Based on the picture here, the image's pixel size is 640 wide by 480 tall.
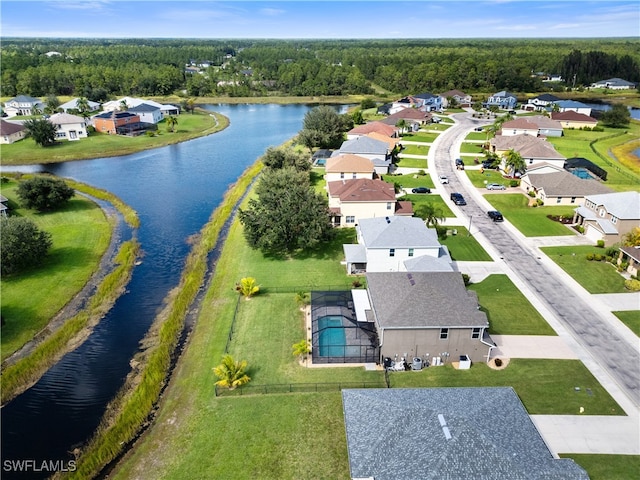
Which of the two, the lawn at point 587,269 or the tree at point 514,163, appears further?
the tree at point 514,163

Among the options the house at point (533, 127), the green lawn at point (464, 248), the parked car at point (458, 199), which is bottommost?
the green lawn at point (464, 248)

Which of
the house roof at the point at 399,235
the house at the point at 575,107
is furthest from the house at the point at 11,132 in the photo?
the house at the point at 575,107

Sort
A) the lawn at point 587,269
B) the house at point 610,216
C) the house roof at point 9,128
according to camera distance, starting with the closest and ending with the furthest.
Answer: the lawn at point 587,269 < the house at point 610,216 < the house roof at point 9,128

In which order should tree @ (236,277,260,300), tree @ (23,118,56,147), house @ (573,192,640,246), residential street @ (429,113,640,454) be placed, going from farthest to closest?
tree @ (23,118,56,147) < house @ (573,192,640,246) < tree @ (236,277,260,300) < residential street @ (429,113,640,454)

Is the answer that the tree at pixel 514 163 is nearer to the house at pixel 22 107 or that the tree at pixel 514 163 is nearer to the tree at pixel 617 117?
the tree at pixel 617 117

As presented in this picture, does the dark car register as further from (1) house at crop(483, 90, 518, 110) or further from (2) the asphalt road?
(1) house at crop(483, 90, 518, 110)

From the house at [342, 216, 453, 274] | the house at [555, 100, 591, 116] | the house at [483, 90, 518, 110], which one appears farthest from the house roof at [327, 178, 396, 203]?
the house at [483, 90, 518, 110]

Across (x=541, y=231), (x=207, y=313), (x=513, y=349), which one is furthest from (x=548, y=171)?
(x=207, y=313)
